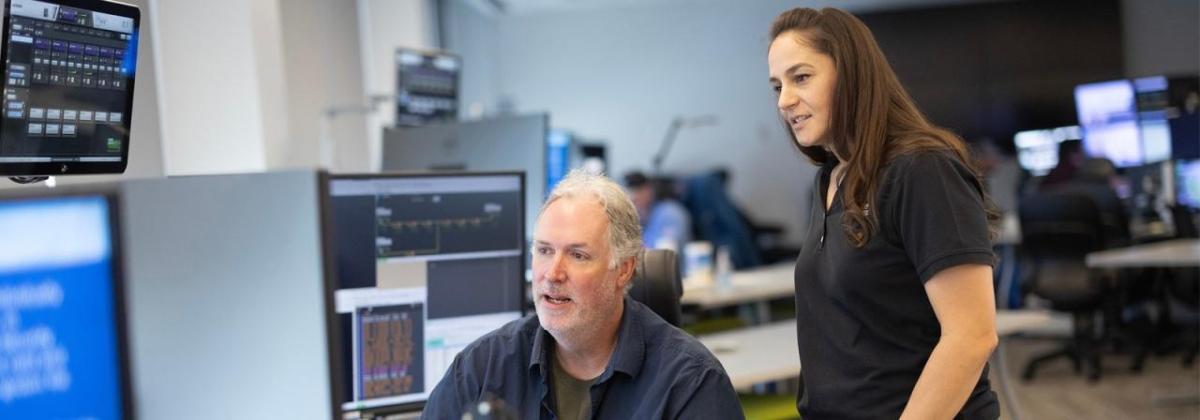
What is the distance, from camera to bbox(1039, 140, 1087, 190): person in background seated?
8.68 m

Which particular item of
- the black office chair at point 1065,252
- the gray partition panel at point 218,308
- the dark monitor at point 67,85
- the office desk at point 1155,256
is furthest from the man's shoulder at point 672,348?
the black office chair at point 1065,252

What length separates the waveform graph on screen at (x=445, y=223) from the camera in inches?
94.0

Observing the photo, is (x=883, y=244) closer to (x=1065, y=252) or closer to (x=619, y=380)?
(x=619, y=380)

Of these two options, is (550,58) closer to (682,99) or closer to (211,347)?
(682,99)

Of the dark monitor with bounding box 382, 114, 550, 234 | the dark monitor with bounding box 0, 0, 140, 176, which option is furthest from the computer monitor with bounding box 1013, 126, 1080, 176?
the dark monitor with bounding box 0, 0, 140, 176

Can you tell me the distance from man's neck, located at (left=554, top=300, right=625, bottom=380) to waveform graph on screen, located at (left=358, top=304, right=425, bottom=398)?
1.67 feet

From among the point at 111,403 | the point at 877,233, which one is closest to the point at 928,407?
the point at 877,233

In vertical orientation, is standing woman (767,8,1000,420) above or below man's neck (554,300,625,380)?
above

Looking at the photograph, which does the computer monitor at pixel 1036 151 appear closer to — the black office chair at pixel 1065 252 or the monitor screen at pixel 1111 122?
the monitor screen at pixel 1111 122

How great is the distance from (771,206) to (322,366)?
443 inches

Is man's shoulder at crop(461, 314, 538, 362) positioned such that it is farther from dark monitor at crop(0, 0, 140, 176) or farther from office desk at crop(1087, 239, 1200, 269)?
office desk at crop(1087, 239, 1200, 269)

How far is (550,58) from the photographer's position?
42.1ft

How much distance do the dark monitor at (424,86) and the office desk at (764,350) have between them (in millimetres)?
2043

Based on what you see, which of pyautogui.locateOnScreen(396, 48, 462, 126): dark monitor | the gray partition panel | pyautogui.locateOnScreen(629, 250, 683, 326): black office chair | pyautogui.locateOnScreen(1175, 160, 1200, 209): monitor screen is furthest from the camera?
pyautogui.locateOnScreen(1175, 160, 1200, 209): monitor screen
